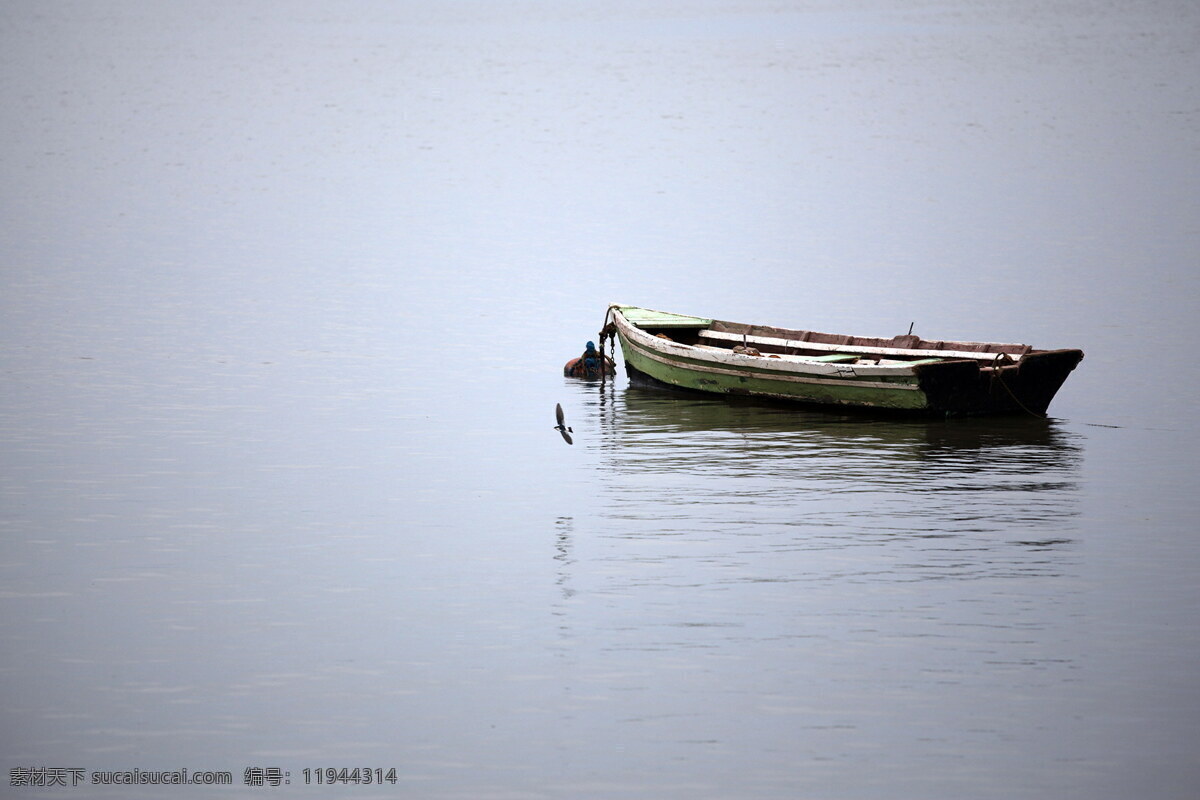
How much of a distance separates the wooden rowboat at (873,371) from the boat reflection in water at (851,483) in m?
0.37

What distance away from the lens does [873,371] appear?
2655 cm

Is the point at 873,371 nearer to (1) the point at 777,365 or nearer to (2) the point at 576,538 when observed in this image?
(1) the point at 777,365

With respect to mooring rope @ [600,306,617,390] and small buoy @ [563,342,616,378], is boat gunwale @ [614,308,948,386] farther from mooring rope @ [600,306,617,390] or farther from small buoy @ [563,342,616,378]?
small buoy @ [563,342,616,378]

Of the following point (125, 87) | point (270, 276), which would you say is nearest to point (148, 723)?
point (270, 276)

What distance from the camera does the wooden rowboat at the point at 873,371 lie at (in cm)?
2650

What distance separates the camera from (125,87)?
170m

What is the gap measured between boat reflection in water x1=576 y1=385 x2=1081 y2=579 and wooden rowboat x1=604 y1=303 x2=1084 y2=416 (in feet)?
1.21

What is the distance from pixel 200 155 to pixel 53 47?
228 ft

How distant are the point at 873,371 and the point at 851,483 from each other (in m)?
5.08

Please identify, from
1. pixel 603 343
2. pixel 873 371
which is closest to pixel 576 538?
pixel 873 371

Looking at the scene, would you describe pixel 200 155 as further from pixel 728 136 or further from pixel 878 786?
pixel 878 786

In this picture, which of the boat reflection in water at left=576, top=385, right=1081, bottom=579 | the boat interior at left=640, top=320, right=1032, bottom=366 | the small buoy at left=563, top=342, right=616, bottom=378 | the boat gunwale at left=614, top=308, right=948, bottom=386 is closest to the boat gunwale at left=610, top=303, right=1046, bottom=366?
the boat interior at left=640, top=320, right=1032, bottom=366

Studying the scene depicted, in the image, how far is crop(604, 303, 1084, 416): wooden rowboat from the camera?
Answer: 86.9ft

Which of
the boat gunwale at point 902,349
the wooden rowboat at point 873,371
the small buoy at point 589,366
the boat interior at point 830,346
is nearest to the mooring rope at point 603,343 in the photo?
the small buoy at point 589,366
